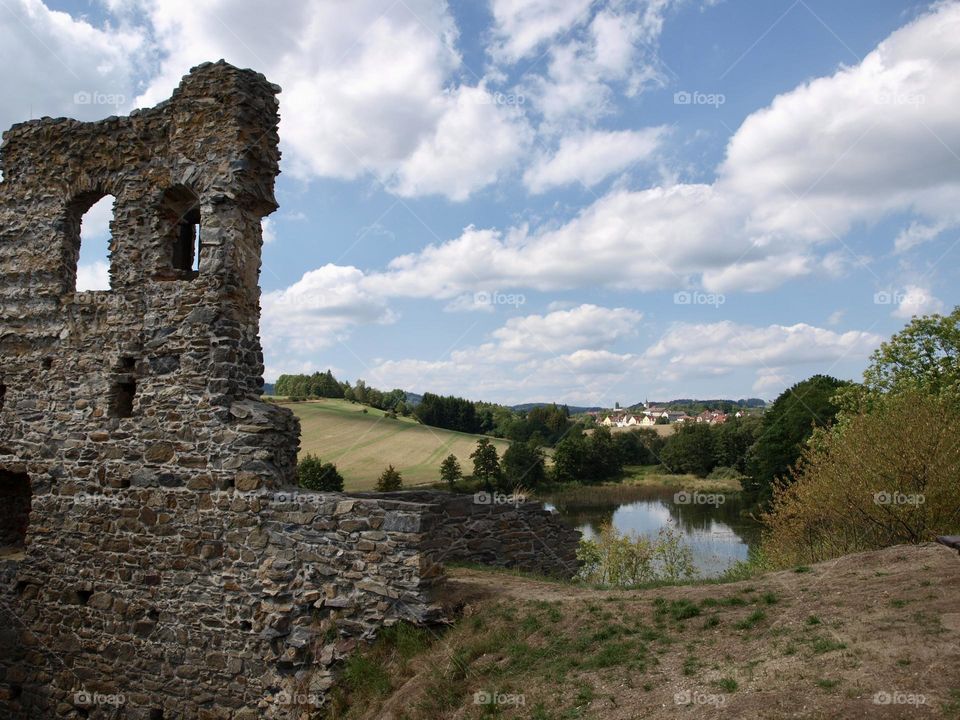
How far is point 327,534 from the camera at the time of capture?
7.71 metres

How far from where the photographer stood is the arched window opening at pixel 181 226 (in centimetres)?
942

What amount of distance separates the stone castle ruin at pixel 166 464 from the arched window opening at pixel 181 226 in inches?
1.4

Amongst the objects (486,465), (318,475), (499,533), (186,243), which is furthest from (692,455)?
(186,243)

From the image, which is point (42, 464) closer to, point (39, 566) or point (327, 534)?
point (39, 566)

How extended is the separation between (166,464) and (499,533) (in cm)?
554

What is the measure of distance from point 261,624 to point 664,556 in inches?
441

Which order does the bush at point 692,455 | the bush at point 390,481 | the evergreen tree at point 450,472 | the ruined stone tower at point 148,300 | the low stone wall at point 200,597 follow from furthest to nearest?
1. the bush at point 692,455
2. the evergreen tree at point 450,472
3. the bush at point 390,481
4. the ruined stone tower at point 148,300
5. the low stone wall at point 200,597

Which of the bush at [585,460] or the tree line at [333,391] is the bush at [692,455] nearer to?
the bush at [585,460]

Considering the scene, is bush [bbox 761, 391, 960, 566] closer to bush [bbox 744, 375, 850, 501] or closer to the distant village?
bush [bbox 744, 375, 850, 501]

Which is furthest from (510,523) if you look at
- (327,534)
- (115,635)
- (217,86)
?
(217,86)

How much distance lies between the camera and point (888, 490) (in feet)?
36.3

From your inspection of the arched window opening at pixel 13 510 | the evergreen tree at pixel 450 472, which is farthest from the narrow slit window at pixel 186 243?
the evergreen tree at pixel 450 472

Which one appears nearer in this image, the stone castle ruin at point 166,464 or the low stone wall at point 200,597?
the low stone wall at point 200,597

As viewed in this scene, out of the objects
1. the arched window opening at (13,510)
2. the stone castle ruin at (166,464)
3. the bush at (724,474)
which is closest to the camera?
the stone castle ruin at (166,464)
